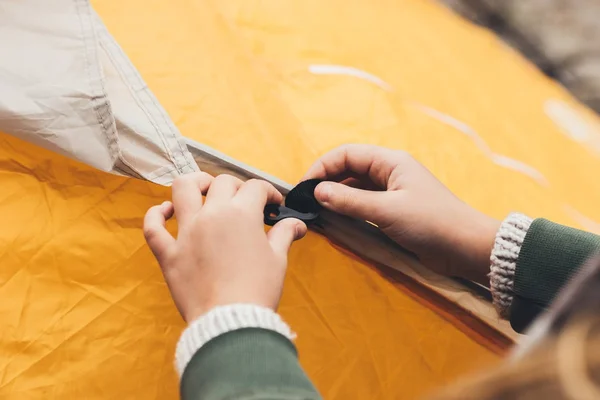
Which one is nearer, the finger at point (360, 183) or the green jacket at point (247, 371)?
the green jacket at point (247, 371)

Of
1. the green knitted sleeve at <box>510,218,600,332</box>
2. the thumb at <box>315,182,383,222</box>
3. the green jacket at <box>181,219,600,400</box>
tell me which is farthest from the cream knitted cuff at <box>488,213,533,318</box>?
the green jacket at <box>181,219,600,400</box>

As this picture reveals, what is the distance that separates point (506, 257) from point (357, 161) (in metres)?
0.16

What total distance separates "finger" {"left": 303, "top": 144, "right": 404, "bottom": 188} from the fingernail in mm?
29

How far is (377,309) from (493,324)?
0.11 meters

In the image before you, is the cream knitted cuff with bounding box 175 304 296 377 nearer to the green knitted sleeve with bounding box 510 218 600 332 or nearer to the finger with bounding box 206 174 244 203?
the finger with bounding box 206 174 244 203

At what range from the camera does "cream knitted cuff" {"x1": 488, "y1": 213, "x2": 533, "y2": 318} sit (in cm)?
51

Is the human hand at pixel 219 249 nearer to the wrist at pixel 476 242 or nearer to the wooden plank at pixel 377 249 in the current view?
the wooden plank at pixel 377 249

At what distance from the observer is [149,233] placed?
47cm

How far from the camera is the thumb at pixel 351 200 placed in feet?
1.74

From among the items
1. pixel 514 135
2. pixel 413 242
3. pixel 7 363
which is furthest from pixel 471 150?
pixel 7 363

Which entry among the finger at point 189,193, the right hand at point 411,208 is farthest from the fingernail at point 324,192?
the finger at point 189,193

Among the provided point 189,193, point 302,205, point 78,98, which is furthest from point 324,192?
point 78,98

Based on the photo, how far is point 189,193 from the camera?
0.48 meters

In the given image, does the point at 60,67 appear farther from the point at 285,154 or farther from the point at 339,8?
the point at 339,8
